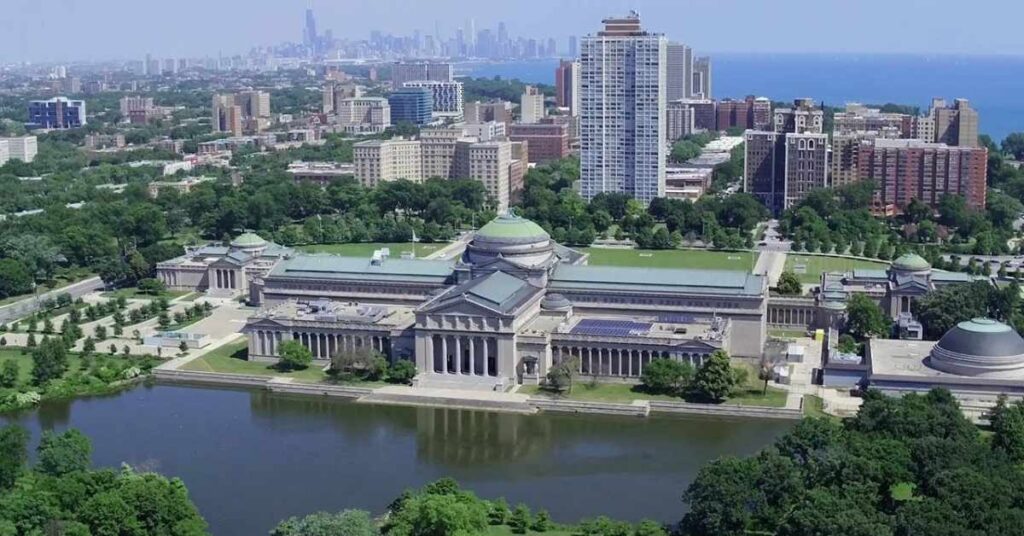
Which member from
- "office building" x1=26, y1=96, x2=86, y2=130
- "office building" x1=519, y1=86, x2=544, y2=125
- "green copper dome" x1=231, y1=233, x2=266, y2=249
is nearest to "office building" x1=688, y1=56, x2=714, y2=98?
"office building" x1=519, y1=86, x2=544, y2=125

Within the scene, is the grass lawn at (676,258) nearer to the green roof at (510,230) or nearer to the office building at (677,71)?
the green roof at (510,230)

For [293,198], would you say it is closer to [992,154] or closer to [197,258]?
[197,258]

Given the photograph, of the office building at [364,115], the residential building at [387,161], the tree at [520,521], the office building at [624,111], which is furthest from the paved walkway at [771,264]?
the office building at [364,115]

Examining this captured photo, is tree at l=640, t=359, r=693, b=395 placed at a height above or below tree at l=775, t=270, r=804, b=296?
below

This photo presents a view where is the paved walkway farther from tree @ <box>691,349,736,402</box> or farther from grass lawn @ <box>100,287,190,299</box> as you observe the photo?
grass lawn @ <box>100,287,190,299</box>

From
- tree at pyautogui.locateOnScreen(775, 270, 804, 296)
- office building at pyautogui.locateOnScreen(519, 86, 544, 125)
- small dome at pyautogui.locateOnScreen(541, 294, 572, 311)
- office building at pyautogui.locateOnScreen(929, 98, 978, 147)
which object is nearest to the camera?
small dome at pyautogui.locateOnScreen(541, 294, 572, 311)

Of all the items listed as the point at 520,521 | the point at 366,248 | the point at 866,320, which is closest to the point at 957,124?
the point at 366,248

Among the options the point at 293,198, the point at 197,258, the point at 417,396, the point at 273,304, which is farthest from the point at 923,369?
the point at 293,198
